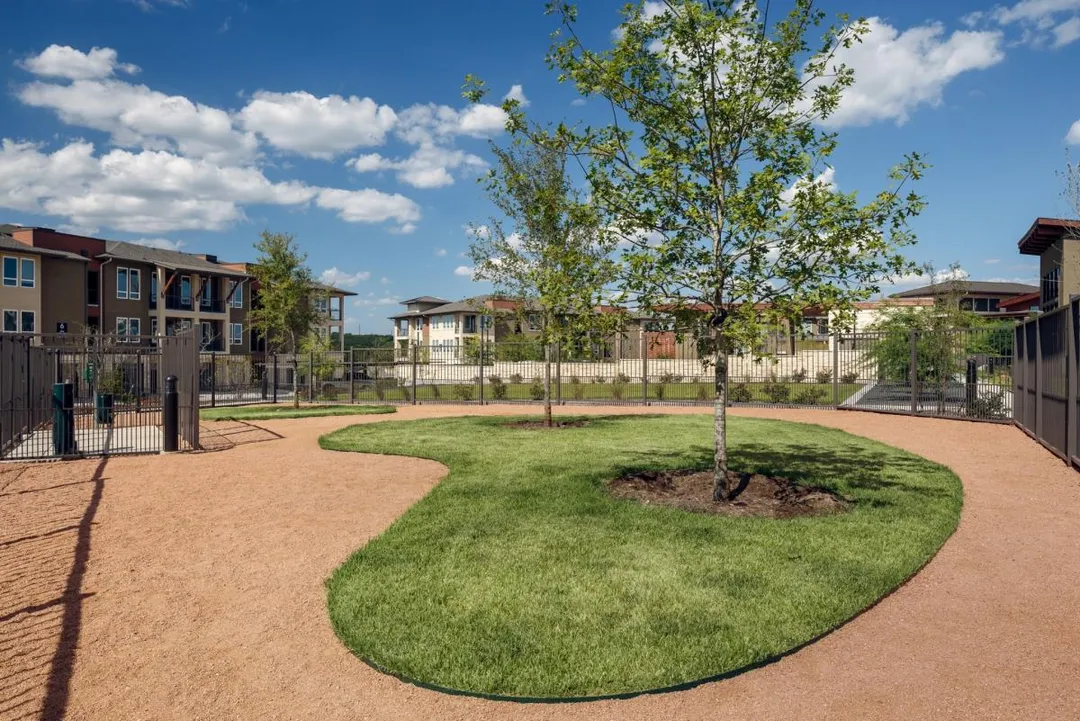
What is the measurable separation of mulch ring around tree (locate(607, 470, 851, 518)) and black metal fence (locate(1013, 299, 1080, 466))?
18.2 feet

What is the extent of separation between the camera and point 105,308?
4662 centimetres

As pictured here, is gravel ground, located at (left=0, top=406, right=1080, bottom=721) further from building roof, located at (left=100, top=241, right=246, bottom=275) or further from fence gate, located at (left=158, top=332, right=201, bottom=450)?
building roof, located at (left=100, top=241, right=246, bottom=275)

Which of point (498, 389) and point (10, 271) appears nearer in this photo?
point (498, 389)

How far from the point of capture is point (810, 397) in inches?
1012

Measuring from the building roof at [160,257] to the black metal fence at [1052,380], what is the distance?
49.4 m

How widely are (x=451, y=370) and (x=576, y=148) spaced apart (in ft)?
79.6

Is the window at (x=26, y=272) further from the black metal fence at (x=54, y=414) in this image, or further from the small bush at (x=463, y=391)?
the small bush at (x=463, y=391)

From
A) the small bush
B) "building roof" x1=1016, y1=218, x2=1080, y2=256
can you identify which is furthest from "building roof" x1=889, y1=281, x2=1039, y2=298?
the small bush

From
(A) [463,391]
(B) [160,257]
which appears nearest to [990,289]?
(A) [463,391]

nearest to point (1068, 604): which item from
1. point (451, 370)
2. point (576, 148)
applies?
point (576, 148)

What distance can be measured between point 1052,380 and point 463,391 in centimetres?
2058

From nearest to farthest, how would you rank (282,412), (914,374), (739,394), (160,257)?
(914,374)
(282,412)
(739,394)
(160,257)

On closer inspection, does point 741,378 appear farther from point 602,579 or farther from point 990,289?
point 990,289

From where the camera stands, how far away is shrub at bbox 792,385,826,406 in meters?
25.4
